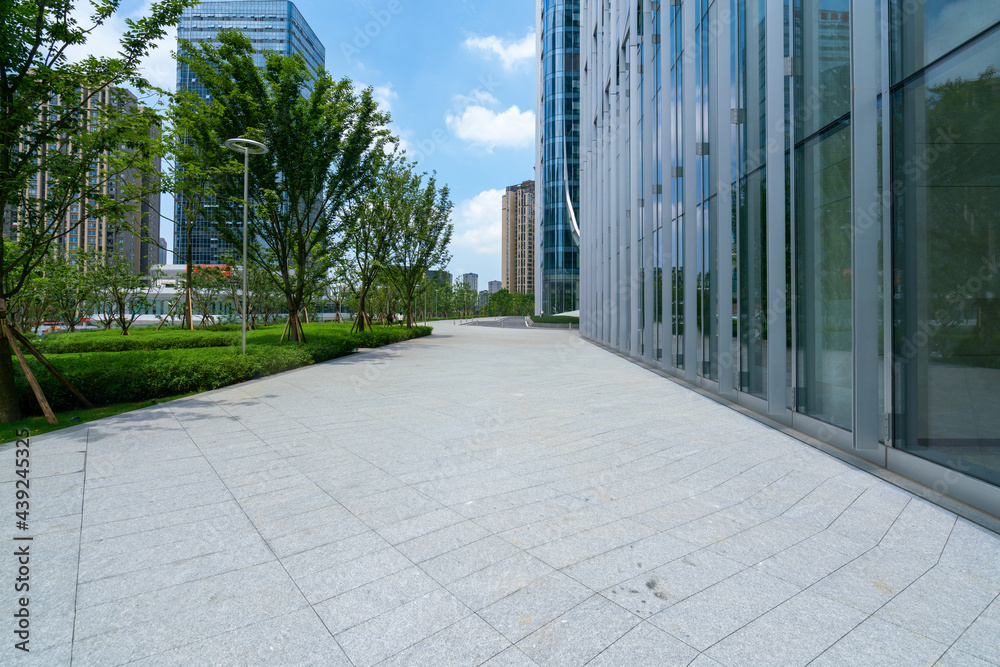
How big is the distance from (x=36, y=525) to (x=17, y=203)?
628cm

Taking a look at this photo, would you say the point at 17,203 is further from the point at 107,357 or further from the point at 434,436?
the point at 434,436

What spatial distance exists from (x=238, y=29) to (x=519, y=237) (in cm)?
12812

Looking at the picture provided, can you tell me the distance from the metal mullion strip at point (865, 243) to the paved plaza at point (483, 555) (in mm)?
726

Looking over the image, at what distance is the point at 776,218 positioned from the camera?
7.55 m

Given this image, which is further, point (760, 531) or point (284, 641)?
point (760, 531)

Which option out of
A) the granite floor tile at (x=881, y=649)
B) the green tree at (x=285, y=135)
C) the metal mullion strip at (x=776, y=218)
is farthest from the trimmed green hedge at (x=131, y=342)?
the granite floor tile at (x=881, y=649)

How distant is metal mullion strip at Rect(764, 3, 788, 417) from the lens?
24.6ft

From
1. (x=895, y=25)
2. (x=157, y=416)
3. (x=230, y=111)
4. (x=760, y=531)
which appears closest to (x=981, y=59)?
(x=895, y=25)

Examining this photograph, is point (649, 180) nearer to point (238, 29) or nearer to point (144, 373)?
point (144, 373)

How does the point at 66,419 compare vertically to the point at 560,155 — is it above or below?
below

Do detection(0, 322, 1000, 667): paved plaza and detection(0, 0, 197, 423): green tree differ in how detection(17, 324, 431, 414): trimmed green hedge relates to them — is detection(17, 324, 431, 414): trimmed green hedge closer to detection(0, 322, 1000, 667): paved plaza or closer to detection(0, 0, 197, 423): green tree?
detection(0, 0, 197, 423): green tree

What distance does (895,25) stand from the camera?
543cm

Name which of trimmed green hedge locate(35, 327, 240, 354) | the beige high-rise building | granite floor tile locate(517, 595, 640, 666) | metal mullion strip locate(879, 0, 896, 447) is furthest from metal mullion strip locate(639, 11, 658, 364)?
the beige high-rise building

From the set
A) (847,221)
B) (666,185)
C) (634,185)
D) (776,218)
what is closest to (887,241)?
→ (847,221)
